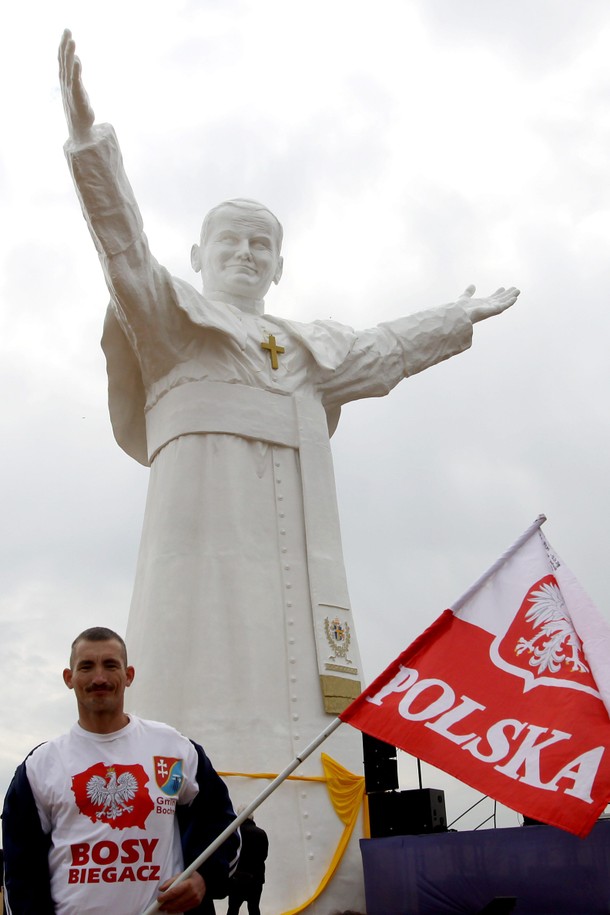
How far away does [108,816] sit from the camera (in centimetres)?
312

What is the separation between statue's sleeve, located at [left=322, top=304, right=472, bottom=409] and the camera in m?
9.85

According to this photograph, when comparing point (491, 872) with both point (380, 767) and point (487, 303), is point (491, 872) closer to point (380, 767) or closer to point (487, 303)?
point (380, 767)

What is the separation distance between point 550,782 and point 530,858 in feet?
10.3

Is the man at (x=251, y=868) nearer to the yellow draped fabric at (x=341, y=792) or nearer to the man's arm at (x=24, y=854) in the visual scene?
the yellow draped fabric at (x=341, y=792)

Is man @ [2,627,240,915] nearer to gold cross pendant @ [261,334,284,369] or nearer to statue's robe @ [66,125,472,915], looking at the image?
statue's robe @ [66,125,472,915]

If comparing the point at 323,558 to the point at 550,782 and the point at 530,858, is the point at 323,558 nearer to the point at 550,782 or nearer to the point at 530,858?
the point at 530,858

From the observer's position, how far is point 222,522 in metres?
8.53

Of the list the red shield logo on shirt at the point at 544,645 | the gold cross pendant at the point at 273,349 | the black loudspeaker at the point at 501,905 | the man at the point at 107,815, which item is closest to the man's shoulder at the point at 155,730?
the man at the point at 107,815

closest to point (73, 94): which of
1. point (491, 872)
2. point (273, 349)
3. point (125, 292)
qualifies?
point (125, 292)

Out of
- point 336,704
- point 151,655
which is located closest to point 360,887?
point 336,704

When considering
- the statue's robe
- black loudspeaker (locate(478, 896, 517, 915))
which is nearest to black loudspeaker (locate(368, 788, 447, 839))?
the statue's robe

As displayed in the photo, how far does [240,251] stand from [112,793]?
23.8 feet

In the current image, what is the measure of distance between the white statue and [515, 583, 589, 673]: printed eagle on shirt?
11.8ft

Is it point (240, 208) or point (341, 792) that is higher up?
point (240, 208)
